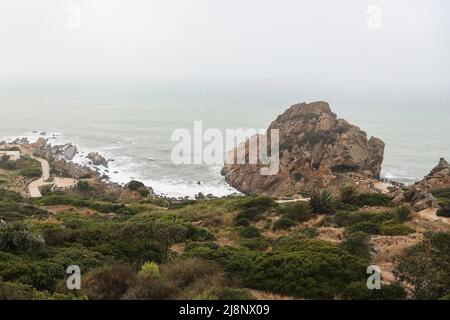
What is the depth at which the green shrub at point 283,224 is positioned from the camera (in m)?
21.3

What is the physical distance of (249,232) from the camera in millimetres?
20141

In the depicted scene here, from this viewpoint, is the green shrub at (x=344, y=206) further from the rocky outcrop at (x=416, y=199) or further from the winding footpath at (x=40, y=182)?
the winding footpath at (x=40, y=182)

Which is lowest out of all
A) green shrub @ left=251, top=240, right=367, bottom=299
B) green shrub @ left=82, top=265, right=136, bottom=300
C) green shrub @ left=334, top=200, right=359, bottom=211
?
green shrub @ left=334, top=200, right=359, bottom=211

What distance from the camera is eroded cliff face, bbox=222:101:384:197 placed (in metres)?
48.2

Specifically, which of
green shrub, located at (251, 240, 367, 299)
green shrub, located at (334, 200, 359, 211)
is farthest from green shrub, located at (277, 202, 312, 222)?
green shrub, located at (251, 240, 367, 299)

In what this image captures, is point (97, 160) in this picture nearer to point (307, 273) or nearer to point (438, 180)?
point (438, 180)

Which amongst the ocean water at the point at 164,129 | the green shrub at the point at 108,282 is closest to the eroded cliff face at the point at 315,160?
the ocean water at the point at 164,129

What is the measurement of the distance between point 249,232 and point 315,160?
32.3 meters

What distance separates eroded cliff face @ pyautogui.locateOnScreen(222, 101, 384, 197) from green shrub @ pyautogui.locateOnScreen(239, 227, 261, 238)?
25921mm

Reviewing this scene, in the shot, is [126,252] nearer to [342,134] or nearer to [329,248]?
[329,248]

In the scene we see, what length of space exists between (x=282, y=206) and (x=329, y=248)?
12.6 metres

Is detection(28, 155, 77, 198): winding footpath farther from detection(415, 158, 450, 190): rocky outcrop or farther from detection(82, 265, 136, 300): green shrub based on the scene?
detection(82, 265, 136, 300): green shrub
